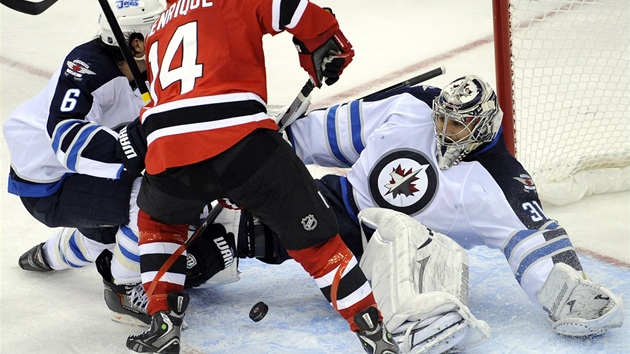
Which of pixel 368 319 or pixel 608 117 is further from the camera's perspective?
pixel 608 117

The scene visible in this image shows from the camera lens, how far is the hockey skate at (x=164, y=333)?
2629 millimetres

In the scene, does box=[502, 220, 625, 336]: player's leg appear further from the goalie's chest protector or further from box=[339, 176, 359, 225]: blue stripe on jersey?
box=[339, 176, 359, 225]: blue stripe on jersey

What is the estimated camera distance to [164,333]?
2.63 metres

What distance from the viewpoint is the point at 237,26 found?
250cm

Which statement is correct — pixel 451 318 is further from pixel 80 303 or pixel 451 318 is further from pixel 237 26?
pixel 80 303

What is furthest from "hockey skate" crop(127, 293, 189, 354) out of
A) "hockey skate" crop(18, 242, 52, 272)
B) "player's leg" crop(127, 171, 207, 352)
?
"hockey skate" crop(18, 242, 52, 272)

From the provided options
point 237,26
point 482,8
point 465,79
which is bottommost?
point 482,8

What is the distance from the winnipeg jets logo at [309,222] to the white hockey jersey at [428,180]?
0.51 m

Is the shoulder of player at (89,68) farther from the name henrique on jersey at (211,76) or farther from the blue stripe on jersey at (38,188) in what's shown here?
the name henrique on jersey at (211,76)

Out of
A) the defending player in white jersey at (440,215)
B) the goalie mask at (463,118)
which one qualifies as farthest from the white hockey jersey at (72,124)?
the goalie mask at (463,118)

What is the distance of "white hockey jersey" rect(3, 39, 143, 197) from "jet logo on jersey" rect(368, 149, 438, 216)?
715mm

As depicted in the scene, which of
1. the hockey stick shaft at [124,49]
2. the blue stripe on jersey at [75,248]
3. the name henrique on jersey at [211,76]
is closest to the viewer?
the name henrique on jersey at [211,76]

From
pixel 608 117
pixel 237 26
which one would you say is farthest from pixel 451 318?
pixel 608 117

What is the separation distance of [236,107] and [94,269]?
3.78 feet
